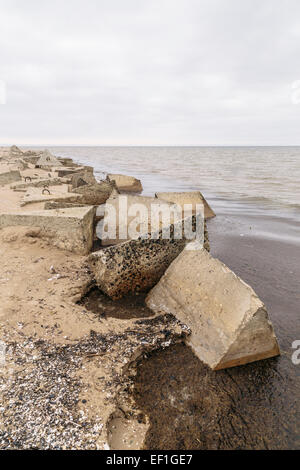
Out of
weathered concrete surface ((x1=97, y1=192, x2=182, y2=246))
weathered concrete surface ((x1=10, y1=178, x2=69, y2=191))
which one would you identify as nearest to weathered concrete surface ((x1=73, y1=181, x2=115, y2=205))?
weathered concrete surface ((x1=97, y1=192, x2=182, y2=246))

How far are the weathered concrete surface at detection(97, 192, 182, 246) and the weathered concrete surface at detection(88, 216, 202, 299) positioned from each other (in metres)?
0.94

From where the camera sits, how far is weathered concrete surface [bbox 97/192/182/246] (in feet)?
14.3

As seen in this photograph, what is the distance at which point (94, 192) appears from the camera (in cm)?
673

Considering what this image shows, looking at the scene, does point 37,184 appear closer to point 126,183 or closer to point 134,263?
point 126,183

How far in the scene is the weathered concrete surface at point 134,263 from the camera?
2996 millimetres

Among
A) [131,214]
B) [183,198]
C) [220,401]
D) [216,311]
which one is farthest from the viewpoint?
[183,198]

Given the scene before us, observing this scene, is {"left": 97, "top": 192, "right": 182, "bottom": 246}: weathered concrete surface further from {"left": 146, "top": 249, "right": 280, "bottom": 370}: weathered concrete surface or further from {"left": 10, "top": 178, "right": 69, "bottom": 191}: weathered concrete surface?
{"left": 10, "top": 178, "right": 69, "bottom": 191}: weathered concrete surface

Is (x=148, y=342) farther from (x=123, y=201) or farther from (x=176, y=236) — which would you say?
(x=123, y=201)

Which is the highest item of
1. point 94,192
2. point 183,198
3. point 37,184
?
point 37,184

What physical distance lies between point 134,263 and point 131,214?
1.67m

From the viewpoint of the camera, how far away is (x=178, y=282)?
2.88m

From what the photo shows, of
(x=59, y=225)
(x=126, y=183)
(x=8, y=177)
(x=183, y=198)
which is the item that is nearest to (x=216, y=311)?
(x=59, y=225)

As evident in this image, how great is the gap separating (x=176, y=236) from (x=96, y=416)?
1.91 meters

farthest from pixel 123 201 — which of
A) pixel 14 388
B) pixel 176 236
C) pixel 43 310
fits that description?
pixel 14 388
